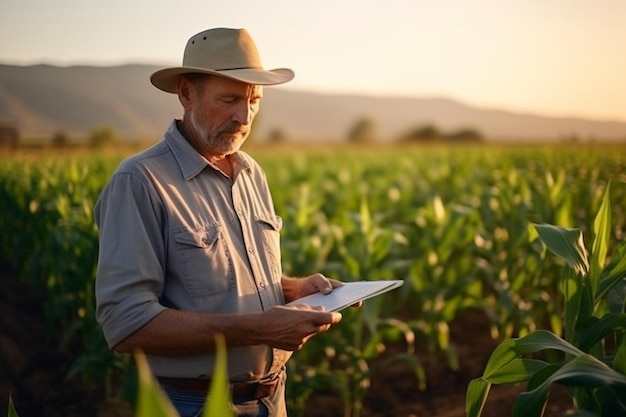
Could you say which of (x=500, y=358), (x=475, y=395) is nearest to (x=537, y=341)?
(x=500, y=358)

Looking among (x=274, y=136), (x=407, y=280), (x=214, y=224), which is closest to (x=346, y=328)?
(x=407, y=280)

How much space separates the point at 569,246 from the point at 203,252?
1275 mm

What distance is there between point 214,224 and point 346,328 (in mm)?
2498

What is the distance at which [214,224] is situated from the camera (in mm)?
2328

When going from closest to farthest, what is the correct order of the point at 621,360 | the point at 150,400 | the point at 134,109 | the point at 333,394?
the point at 150,400 → the point at 621,360 → the point at 333,394 → the point at 134,109

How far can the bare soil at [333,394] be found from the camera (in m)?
4.79

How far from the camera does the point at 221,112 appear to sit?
236 cm

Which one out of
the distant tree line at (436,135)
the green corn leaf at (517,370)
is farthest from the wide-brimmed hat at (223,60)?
the distant tree line at (436,135)

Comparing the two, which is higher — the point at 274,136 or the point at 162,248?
the point at 162,248

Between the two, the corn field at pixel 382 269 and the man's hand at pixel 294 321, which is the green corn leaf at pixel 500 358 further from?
the corn field at pixel 382 269

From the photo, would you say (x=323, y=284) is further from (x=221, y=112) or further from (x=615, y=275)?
(x=615, y=275)

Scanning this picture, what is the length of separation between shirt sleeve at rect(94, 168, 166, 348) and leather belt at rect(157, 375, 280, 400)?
26cm

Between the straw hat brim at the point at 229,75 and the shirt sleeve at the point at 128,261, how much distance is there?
1.31 ft

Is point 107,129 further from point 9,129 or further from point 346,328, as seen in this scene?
point 346,328
